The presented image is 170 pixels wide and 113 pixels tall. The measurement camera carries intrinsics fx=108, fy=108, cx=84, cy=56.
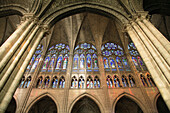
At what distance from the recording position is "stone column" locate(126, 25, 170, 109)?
3292mm

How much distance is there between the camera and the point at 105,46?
13648 mm

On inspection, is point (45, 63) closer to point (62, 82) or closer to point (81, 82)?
point (62, 82)

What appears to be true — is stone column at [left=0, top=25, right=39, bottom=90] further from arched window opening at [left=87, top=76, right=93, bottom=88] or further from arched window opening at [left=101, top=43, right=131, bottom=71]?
arched window opening at [left=101, top=43, right=131, bottom=71]

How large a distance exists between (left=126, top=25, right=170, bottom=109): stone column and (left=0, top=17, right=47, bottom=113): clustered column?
470cm

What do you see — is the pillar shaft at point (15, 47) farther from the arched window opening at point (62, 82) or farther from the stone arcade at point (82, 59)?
the arched window opening at point (62, 82)

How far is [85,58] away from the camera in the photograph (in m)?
12.2

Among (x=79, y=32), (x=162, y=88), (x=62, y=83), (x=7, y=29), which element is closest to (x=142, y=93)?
(x=162, y=88)

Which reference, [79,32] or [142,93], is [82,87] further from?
[79,32]

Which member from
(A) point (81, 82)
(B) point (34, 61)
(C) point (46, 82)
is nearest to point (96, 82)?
(A) point (81, 82)

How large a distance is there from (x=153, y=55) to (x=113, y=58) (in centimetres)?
795

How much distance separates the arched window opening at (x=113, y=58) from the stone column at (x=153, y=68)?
5905 millimetres

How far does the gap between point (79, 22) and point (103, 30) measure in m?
3.27

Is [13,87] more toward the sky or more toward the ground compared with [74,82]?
more toward the ground

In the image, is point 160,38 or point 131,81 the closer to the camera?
point 160,38
